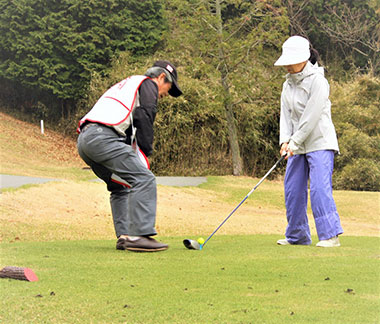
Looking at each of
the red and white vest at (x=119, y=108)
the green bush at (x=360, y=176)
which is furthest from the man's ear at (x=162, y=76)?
the green bush at (x=360, y=176)

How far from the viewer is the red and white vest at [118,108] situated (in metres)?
5.45

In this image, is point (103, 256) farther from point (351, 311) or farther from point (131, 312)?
point (351, 311)

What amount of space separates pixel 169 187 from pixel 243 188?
2.93m

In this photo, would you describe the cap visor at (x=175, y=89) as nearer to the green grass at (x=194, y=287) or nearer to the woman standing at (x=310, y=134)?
the woman standing at (x=310, y=134)

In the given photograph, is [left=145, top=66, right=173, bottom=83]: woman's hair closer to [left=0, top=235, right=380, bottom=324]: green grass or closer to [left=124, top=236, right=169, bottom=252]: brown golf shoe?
[left=124, top=236, right=169, bottom=252]: brown golf shoe

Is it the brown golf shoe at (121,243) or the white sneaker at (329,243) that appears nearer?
the brown golf shoe at (121,243)

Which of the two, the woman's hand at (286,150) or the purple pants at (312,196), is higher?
the woman's hand at (286,150)

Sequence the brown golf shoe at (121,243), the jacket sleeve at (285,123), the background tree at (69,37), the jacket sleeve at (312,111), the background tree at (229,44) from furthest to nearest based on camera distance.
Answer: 1. the background tree at (69,37)
2. the background tree at (229,44)
3. the jacket sleeve at (285,123)
4. the jacket sleeve at (312,111)
5. the brown golf shoe at (121,243)

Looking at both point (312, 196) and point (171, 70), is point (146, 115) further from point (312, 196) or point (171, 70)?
point (312, 196)

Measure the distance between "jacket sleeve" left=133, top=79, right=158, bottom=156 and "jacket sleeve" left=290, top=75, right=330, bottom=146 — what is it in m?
1.65

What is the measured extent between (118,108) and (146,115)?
0.27m

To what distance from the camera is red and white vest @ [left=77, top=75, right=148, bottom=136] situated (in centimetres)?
545

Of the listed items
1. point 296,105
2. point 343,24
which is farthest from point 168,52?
point 296,105

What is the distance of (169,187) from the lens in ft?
54.5
